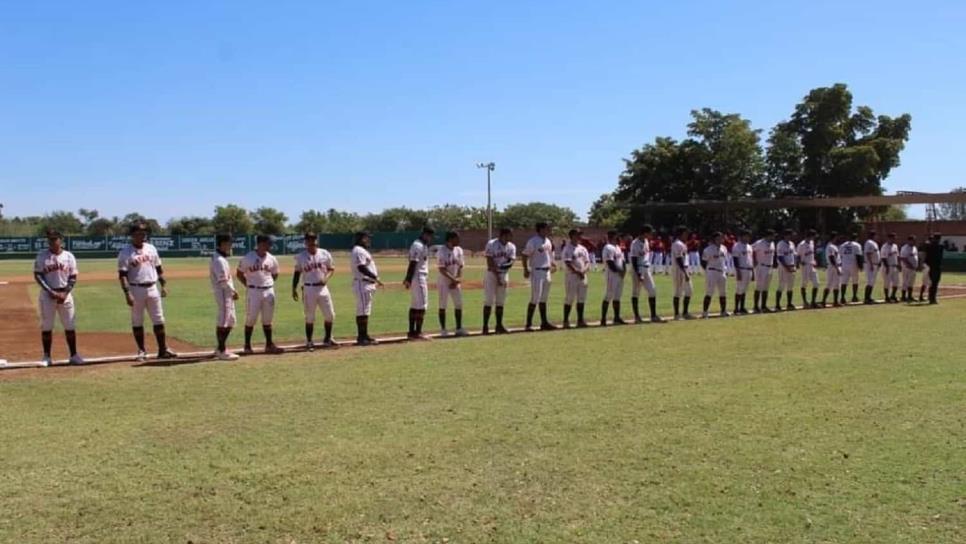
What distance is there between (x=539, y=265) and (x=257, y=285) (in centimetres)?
576

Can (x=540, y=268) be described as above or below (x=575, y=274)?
above

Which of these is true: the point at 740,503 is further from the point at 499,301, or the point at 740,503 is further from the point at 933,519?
the point at 499,301

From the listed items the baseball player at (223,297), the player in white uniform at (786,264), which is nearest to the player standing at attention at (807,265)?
the player in white uniform at (786,264)

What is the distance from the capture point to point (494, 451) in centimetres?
666

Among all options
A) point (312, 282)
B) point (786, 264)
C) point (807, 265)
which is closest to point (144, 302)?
point (312, 282)

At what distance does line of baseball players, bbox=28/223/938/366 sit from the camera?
12219 mm

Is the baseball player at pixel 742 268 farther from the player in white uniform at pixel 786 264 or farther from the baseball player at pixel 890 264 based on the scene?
the baseball player at pixel 890 264

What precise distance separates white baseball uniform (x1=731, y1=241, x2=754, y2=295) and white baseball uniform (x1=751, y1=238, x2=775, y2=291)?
0.39 m

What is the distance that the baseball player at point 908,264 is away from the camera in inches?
907

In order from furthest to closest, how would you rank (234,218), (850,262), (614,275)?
(234,218)
(850,262)
(614,275)

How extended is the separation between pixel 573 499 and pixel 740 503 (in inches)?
43.3

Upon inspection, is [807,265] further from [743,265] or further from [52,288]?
[52,288]

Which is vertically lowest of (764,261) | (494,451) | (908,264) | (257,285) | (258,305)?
(494,451)

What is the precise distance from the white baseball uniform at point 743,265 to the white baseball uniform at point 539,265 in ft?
19.1
